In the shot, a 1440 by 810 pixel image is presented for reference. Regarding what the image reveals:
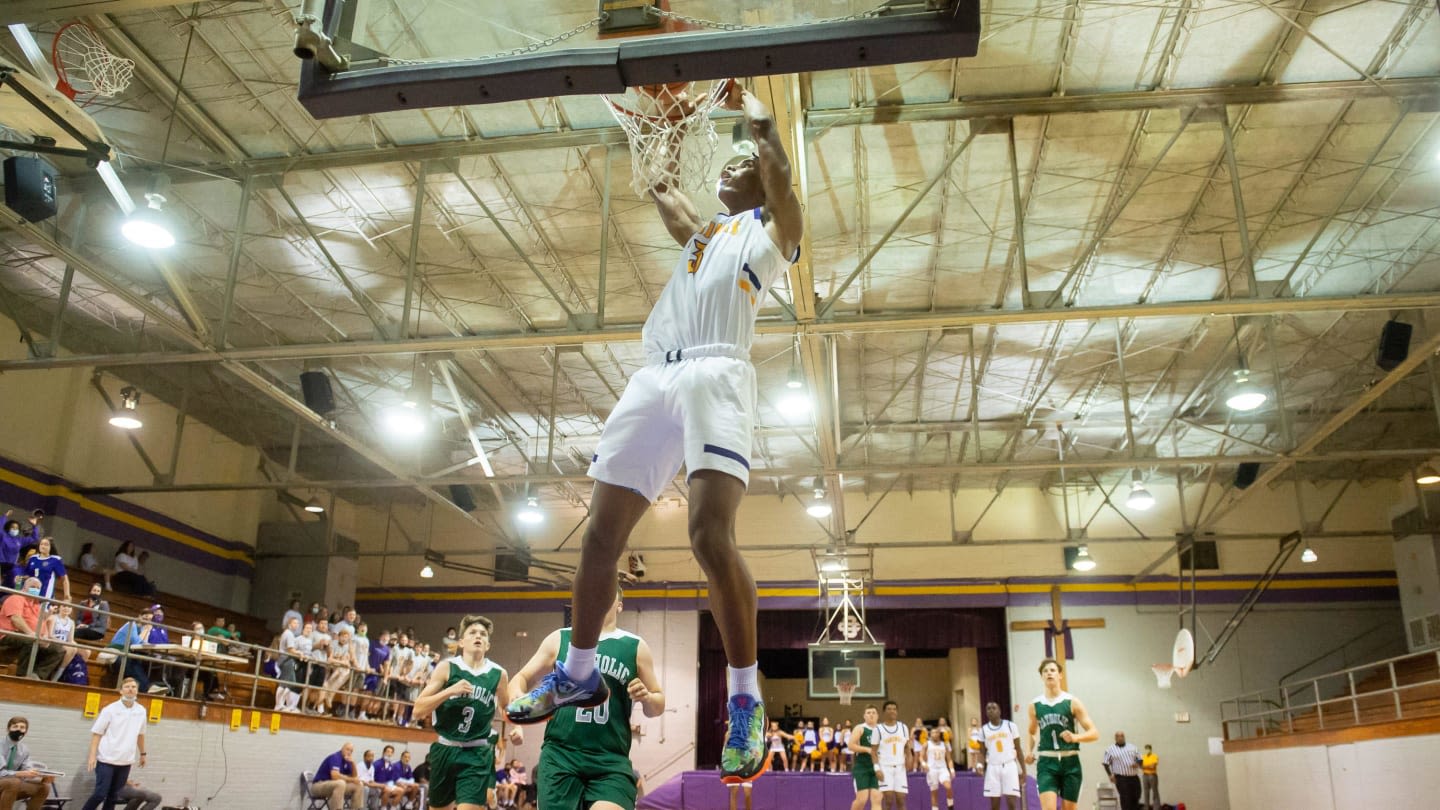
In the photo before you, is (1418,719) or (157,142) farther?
(1418,719)

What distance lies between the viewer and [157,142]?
14.1 meters

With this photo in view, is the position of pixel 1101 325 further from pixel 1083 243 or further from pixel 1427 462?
pixel 1427 462

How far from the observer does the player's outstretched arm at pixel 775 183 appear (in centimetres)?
368

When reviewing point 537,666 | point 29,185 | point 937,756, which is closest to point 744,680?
point 537,666

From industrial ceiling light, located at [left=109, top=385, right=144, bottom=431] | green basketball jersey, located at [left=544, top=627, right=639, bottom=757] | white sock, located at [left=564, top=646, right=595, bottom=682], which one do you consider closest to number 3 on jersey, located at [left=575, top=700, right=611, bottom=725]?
green basketball jersey, located at [left=544, top=627, right=639, bottom=757]

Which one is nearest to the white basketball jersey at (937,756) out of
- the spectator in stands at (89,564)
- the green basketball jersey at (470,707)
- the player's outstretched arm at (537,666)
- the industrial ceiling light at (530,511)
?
the industrial ceiling light at (530,511)

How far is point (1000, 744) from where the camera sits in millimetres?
16281

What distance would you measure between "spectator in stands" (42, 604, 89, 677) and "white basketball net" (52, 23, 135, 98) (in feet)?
19.3

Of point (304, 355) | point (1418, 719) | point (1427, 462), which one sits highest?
point (1427, 462)

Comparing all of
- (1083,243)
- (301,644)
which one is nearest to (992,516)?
(1083,243)

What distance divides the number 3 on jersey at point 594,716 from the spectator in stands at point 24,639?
948cm

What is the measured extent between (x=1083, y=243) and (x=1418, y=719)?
324 inches

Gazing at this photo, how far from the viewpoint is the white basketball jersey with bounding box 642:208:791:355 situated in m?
3.69

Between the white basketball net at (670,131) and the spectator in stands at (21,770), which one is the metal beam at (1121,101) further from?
the spectator in stands at (21,770)
